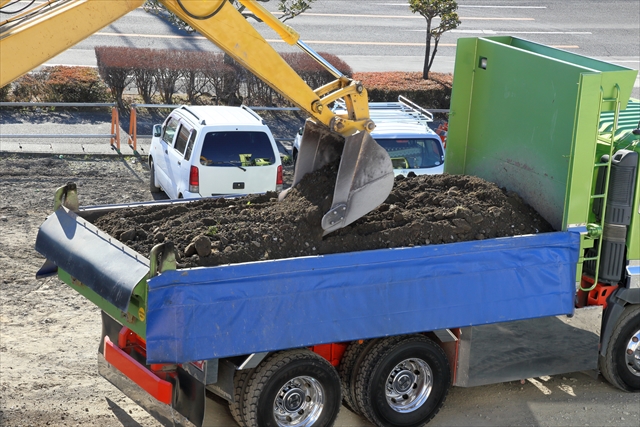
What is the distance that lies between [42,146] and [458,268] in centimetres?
1198

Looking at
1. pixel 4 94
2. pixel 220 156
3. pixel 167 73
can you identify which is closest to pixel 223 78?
pixel 167 73

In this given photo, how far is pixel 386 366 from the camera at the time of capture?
7934 millimetres

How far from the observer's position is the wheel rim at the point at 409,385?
8.17m

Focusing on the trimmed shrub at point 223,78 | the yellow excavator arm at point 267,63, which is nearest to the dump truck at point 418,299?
the yellow excavator arm at point 267,63

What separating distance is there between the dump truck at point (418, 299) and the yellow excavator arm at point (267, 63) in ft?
2.91

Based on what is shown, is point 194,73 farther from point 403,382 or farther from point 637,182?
point 637,182

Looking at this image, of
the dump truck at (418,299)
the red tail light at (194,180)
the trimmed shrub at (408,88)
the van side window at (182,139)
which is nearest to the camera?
the dump truck at (418,299)

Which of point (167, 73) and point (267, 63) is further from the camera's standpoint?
point (167, 73)

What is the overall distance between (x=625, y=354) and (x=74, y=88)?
14403 millimetres

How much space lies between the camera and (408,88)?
2100 cm

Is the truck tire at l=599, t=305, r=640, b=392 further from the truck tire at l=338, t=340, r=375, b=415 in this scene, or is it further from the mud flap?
the mud flap

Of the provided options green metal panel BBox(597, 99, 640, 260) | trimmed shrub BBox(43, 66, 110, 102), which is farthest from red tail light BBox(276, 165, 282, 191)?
trimmed shrub BBox(43, 66, 110, 102)

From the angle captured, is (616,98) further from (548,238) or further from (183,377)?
(183,377)

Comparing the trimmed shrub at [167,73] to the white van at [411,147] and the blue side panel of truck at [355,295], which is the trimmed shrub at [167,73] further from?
the blue side panel of truck at [355,295]
